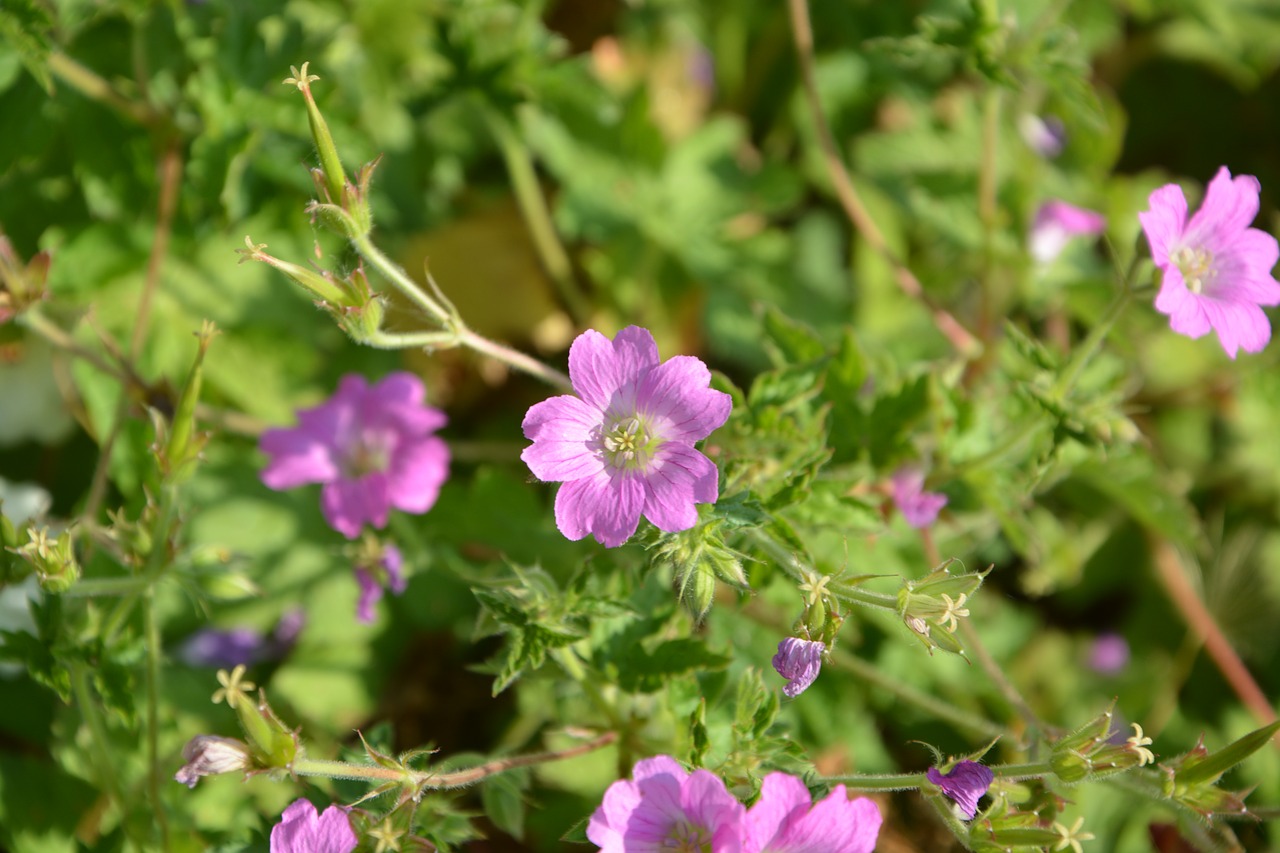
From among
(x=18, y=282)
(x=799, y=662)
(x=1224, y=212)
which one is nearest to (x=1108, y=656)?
(x=1224, y=212)

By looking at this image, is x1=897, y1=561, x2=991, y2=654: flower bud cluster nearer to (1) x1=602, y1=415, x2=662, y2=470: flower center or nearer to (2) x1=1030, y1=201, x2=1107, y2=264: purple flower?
(1) x1=602, y1=415, x2=662, y2=470: flower center

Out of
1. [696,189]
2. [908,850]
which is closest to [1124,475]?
[908,850]

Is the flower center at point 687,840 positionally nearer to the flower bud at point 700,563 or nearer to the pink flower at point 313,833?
the flower bud at point 700,563

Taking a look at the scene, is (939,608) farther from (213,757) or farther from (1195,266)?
(213,757)

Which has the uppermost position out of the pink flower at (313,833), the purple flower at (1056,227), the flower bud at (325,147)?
the flower bud at (325,147)

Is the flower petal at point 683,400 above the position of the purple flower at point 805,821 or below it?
above

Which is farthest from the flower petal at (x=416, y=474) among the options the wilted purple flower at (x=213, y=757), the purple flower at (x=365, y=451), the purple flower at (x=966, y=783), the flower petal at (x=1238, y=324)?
the flower petal at (x=1238, y=324)

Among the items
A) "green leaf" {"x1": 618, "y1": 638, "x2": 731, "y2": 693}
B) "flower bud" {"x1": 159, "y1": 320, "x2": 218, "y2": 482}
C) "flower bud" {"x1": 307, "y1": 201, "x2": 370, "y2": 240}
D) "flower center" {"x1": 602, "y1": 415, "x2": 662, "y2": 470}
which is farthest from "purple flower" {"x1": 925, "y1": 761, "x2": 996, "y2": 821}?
"flower bud" {"x1": 159, "y1": 320, "x2": 218, "y2": 482}

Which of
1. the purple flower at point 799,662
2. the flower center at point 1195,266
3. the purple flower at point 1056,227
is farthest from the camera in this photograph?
the purple flower at point 1056,227
